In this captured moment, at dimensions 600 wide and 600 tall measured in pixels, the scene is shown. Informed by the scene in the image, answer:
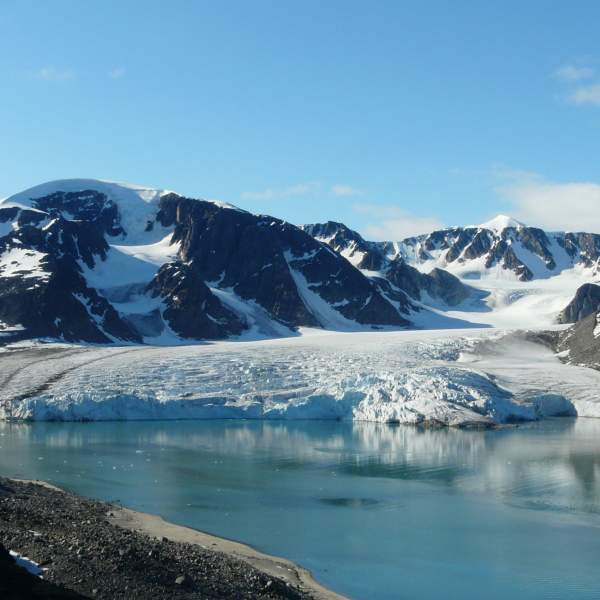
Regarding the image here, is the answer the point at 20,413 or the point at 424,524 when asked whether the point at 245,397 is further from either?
the point at 424,524

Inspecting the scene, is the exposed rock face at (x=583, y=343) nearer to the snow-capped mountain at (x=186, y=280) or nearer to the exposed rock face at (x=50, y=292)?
the snow-capped mountain at (x=186, y=280)

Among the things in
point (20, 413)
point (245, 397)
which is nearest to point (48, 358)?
point (20, 413)

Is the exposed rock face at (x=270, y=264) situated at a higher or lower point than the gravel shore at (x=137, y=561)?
higher

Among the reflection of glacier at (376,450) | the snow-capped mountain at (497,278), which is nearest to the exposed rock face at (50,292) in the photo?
the reflection of glacier at (376,450)

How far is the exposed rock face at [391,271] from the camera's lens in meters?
154

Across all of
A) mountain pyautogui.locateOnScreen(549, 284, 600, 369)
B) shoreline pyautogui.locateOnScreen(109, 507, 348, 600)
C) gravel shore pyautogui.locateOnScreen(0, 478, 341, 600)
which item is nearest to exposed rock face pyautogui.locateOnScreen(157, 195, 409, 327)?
mountain pyautogui.locateOnScreen(549, 284, 600, 369)

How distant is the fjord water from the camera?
2041 centimetres

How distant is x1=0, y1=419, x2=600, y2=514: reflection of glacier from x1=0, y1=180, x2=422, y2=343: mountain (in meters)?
34.9

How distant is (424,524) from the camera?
25125 millimetres

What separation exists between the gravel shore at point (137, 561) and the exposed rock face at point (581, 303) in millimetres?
117808

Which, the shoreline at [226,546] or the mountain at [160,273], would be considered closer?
the shoreline at [226,546]

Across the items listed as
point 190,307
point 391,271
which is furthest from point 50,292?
→ point 391,271

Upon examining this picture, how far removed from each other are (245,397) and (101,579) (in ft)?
126

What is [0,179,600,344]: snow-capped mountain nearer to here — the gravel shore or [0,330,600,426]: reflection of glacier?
[0,330,600,426]: reflection of glacier
